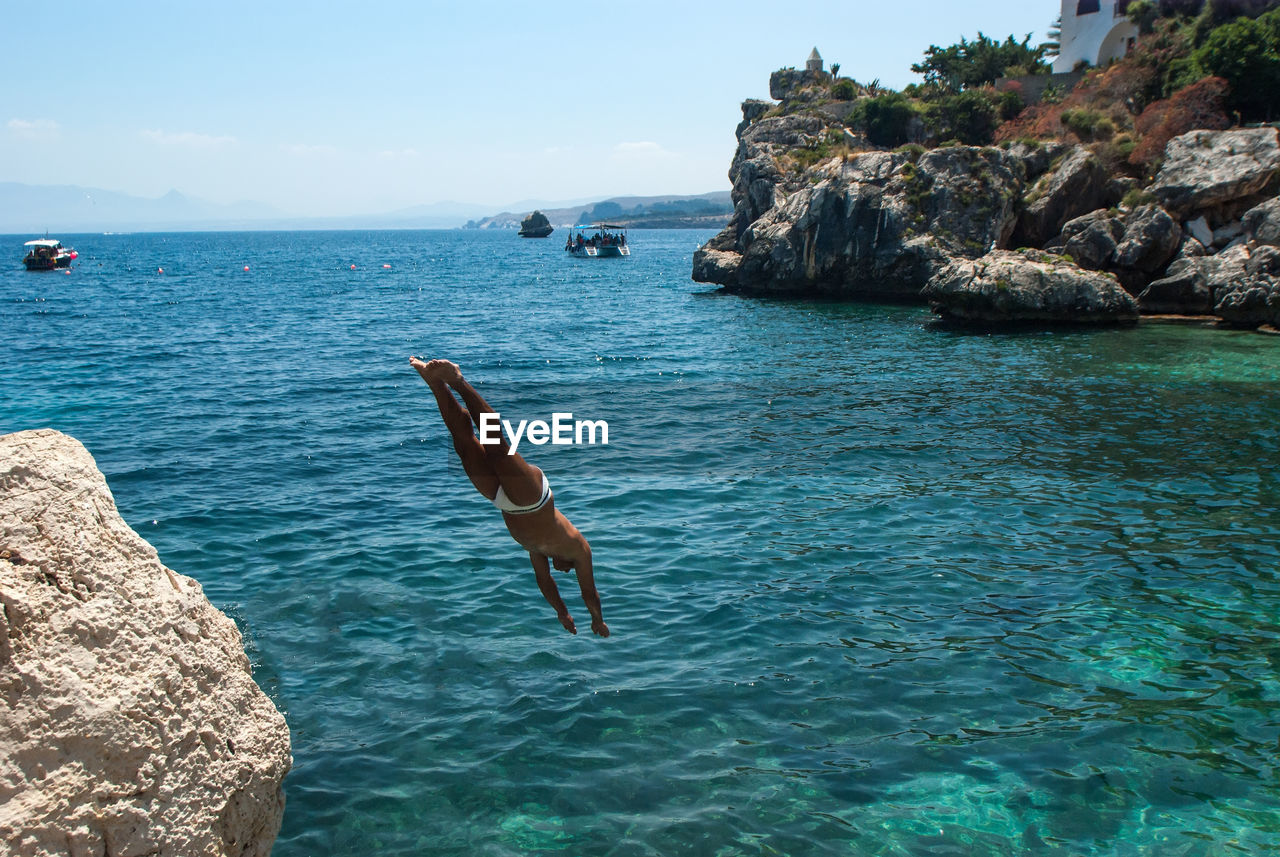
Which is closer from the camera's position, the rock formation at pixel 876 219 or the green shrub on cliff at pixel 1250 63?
the green shrub on cliff at pixel 1250 63

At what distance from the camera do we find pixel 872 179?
51.6 metres

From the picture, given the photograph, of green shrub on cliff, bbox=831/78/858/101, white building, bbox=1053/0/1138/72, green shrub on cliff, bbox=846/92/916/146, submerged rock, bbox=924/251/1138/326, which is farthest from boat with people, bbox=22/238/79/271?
white building, bbox=1053/0/1138/72

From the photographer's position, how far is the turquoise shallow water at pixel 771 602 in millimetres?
8875

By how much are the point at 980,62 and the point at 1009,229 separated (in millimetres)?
34728

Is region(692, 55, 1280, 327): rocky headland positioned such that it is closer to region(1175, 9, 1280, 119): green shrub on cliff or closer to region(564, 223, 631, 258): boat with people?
region(1175, 9, 1280, 119): green shrub on cliff

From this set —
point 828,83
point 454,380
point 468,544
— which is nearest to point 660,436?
point 468,544

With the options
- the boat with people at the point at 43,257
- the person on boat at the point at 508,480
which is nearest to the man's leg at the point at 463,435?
the person on boat at the point at 508,480

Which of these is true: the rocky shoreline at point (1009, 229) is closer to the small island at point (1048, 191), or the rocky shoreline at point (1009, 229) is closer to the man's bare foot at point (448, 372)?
the small island at point (1048, 191)

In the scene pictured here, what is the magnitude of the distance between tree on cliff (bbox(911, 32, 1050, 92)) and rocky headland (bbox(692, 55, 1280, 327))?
46.9 feet

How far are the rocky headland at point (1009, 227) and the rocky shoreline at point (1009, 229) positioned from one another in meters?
0.08

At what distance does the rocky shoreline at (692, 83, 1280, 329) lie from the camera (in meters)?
37.3

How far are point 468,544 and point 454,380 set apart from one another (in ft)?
32.3

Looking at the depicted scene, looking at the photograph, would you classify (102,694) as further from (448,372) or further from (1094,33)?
(1094,33)

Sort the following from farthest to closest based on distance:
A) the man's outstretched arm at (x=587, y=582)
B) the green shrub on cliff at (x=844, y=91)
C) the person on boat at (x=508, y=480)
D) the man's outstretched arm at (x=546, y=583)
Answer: the green shrub on cliff at (x=844, y=91)
the man's outstretched arm at (x=546, y=583)
the man's outstretched arm at (x=587, y=582)
the person on boat at (x=508, y=480)
